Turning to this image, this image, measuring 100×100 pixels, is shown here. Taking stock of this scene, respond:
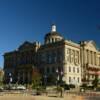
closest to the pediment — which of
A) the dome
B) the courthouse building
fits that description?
the courthouse building

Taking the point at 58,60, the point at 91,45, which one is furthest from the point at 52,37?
the point at 58,60

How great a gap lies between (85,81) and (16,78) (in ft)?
105

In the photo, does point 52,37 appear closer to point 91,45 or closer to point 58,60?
point 91,45


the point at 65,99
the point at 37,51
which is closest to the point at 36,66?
the point at 37,51

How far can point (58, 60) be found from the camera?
106m

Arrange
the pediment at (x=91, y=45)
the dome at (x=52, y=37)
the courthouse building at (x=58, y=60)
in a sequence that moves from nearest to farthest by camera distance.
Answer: the courthouse building at (x=58, y=60) < the pediment at (x=91, y=45) < the dome at (x=52, y=37)

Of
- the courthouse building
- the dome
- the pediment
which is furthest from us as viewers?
the dome

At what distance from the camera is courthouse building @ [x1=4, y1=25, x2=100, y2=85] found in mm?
104312

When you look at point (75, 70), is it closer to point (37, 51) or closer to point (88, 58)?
point (88, 58)

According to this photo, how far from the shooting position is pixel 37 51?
4515 inches

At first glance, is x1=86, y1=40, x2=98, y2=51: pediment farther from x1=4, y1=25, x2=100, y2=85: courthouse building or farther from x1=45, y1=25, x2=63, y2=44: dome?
x1=45, y1=25, x2=63, y2=44: dome

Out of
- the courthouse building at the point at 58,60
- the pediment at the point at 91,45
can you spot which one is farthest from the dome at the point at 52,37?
the pediment at the point at 91,45

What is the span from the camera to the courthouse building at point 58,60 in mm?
104312

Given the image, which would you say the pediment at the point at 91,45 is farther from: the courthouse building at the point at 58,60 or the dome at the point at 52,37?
the dome at the point at 52,37
